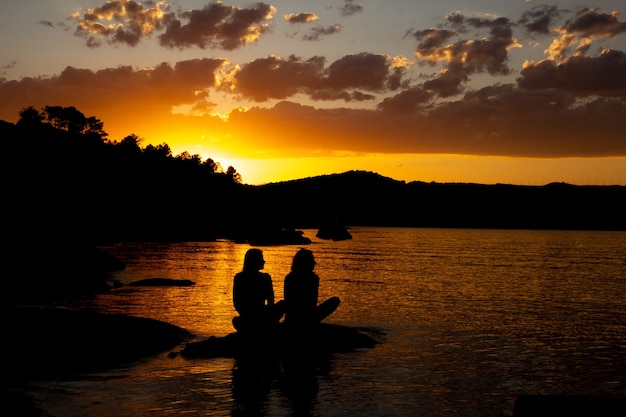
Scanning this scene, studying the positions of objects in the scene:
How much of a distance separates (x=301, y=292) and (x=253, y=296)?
1.78 metres

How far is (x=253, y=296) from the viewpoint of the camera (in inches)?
797

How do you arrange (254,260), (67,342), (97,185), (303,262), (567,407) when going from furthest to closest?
(97,185)
(303,262)
(254,260)
(67,342)
(567,407)

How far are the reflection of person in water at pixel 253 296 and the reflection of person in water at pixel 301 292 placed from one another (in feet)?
1.98

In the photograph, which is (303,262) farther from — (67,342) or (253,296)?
(67,342)

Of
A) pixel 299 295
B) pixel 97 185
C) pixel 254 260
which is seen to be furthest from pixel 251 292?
pixel 97 185

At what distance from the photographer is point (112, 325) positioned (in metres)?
21.2

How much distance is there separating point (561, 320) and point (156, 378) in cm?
2232

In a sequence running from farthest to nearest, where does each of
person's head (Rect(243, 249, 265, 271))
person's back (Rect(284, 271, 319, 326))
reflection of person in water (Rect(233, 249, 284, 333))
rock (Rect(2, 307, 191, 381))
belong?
person's back (Rect(284, 271, 319, 326))
reflection of person in water (Rect(233, 249, 284, 333))
person's head (Rect(243, 249, 265, 271))
rock (Rect(2, 307, 191, 381))

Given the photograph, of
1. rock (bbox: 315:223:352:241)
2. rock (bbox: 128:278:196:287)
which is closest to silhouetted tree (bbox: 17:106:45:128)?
rock (bbox: 315:223:352:241)

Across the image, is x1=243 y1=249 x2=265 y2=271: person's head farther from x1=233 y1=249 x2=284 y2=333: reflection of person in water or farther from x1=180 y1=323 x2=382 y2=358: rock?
x1=180 y1=323 x2=382 y2=358: rock

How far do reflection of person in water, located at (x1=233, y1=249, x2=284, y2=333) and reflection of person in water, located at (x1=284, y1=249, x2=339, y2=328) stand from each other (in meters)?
0.60

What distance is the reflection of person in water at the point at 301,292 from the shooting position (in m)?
21.2

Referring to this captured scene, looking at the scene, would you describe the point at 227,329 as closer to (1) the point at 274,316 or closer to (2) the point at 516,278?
(1) the point at 274,316

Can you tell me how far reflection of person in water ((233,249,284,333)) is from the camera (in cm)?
2005
